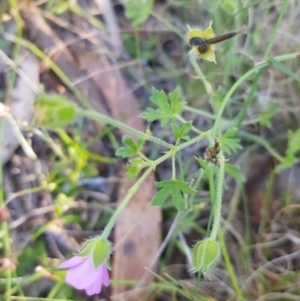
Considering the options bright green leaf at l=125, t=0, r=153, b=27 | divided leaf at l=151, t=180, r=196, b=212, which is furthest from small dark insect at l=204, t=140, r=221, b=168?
bright green leaf at l=125, t=0, r=153, b=27

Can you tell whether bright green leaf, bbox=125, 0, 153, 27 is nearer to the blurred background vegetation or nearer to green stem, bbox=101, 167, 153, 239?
the blurred background vegetation

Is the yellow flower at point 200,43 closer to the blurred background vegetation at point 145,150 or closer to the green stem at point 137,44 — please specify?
the blurred background vegetation at point 145,150

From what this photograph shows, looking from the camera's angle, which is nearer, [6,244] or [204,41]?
[204,41]

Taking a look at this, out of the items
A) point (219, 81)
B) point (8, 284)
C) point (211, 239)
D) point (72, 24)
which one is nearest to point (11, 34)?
point (72, 24)

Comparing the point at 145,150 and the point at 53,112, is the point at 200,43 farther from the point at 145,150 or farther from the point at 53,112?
the point at 145,150

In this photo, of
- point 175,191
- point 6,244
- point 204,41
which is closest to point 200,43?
point 204,41
